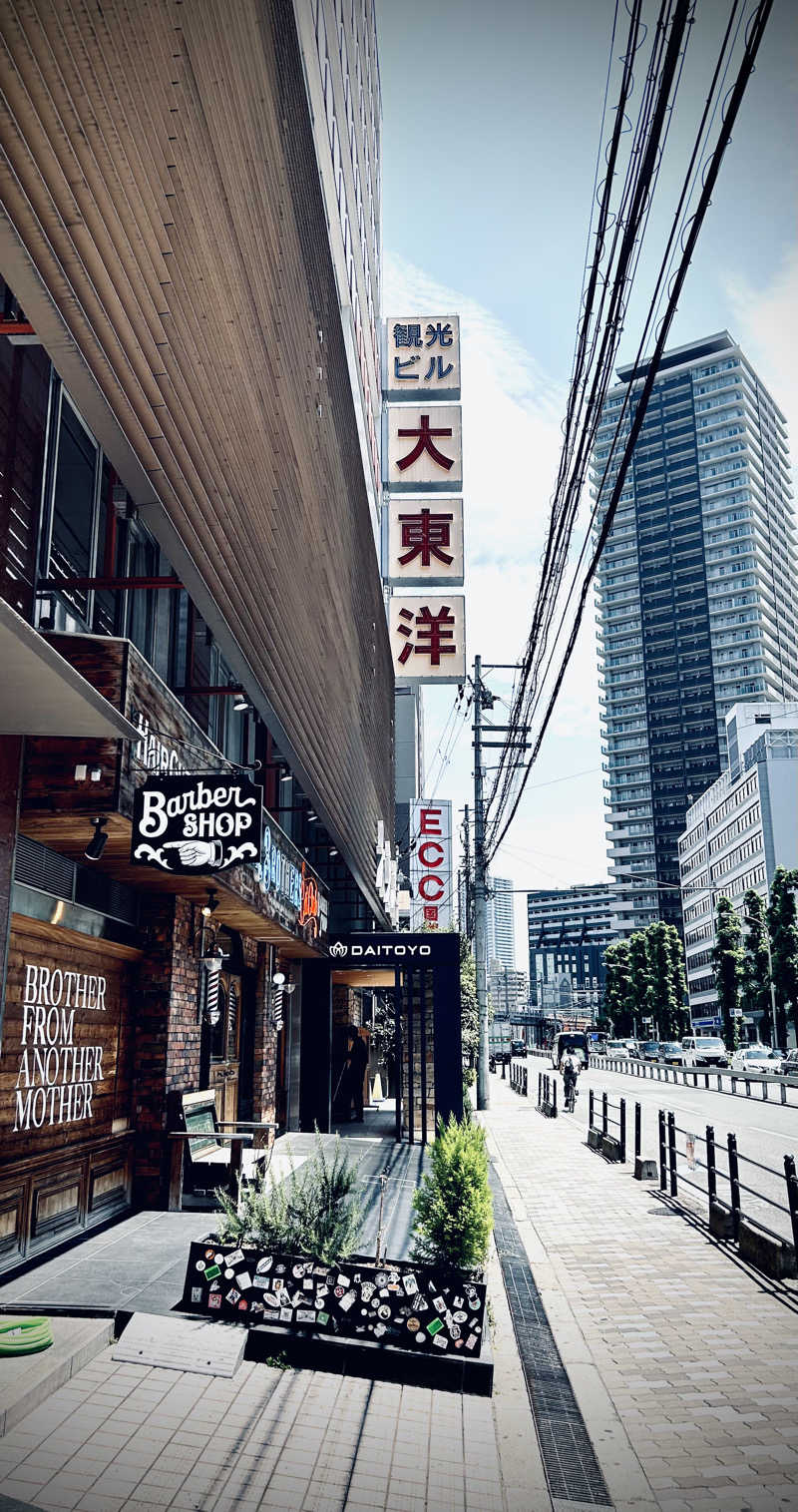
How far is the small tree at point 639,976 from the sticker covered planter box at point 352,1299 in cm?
8268

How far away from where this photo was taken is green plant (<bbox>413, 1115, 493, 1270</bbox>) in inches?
281

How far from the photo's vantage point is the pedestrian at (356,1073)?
2327cm

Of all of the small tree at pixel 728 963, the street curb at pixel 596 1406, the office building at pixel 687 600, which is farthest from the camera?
the office building at pixel 687 600

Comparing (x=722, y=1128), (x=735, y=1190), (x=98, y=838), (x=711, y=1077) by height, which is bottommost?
(x=711, y=1077)

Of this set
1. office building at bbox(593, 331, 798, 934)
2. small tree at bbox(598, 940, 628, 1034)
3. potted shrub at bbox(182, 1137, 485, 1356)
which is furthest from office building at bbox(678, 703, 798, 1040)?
potted shrub at bbox(182, 1137, 485, 1356)

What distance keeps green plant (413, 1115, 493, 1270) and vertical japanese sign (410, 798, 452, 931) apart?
990 inches

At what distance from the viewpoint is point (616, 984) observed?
99.2 metres

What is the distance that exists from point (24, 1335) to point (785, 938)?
49.1 m

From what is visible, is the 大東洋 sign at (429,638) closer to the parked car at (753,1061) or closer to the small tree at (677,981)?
the parked car at (753,1061)

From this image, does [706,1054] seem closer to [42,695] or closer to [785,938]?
[785,938]

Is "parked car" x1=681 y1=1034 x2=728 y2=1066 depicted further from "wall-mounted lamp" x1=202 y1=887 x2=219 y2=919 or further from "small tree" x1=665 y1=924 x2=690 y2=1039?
"wall-mounted lamp" x1=202 y1=887 x2=219 y2=919

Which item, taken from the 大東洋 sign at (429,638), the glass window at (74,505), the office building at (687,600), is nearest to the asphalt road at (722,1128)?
the glass window at (74,505)

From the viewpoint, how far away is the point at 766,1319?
8.51 metres

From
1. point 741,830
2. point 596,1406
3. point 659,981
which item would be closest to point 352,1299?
point 596,1406
